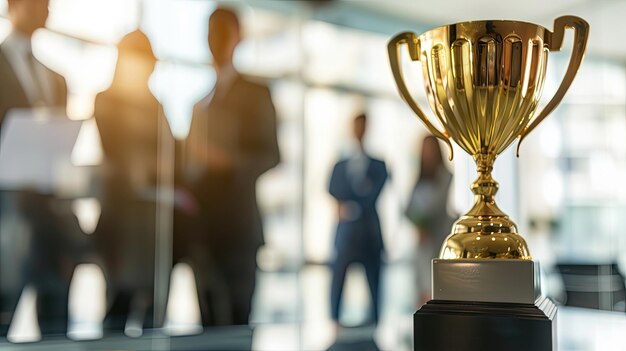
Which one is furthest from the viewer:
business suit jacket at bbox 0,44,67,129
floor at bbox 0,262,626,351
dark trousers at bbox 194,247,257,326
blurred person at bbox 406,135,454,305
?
blurred person at bbox 406,135,454,305

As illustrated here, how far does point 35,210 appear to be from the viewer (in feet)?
9.48

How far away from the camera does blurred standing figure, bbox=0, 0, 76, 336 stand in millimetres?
2795

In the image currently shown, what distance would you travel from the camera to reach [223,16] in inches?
140

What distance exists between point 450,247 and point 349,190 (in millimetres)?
3128

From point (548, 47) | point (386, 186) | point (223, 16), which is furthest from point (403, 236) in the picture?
point (548, 47)

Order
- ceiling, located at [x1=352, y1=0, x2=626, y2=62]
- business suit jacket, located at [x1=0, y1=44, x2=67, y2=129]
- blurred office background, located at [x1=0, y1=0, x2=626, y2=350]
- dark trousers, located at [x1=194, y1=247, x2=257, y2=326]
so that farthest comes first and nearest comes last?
1. ceiling, located at [x1=352, y1=0, x2=626, y2=62]
2. dark trousers, located at [x1=194, y1=247, x2=257, y2=326]
3. blurred office background, located at [x1=0, y1=0, x2=626, y2=350]
4. business suit jacket, located at [x1=0, y1=44, x2=67, y2=129]

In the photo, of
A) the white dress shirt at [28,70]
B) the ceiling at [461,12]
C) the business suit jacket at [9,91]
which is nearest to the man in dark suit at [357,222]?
the ceiling at [461,12]

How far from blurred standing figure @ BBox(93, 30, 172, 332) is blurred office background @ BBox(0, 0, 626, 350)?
51mm

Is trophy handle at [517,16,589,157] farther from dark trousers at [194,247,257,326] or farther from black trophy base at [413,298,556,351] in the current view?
dark trousers at [194,247,257,326]

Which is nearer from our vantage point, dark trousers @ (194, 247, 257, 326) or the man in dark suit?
dark trousers @ (194, 247, 257, 326)

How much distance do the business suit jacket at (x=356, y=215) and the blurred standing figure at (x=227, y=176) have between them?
20.5 inches

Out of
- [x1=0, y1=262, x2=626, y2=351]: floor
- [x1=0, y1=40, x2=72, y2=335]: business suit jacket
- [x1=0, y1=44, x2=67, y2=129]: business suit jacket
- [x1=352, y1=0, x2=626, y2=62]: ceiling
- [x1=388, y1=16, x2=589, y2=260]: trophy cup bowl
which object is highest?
[x1=352, y1=0, x2=626, y2=62]: ceiling

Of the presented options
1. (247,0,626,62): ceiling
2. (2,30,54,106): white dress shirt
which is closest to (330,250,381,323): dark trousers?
(247,0,626,62): ceiling

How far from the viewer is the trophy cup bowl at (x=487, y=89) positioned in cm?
79
